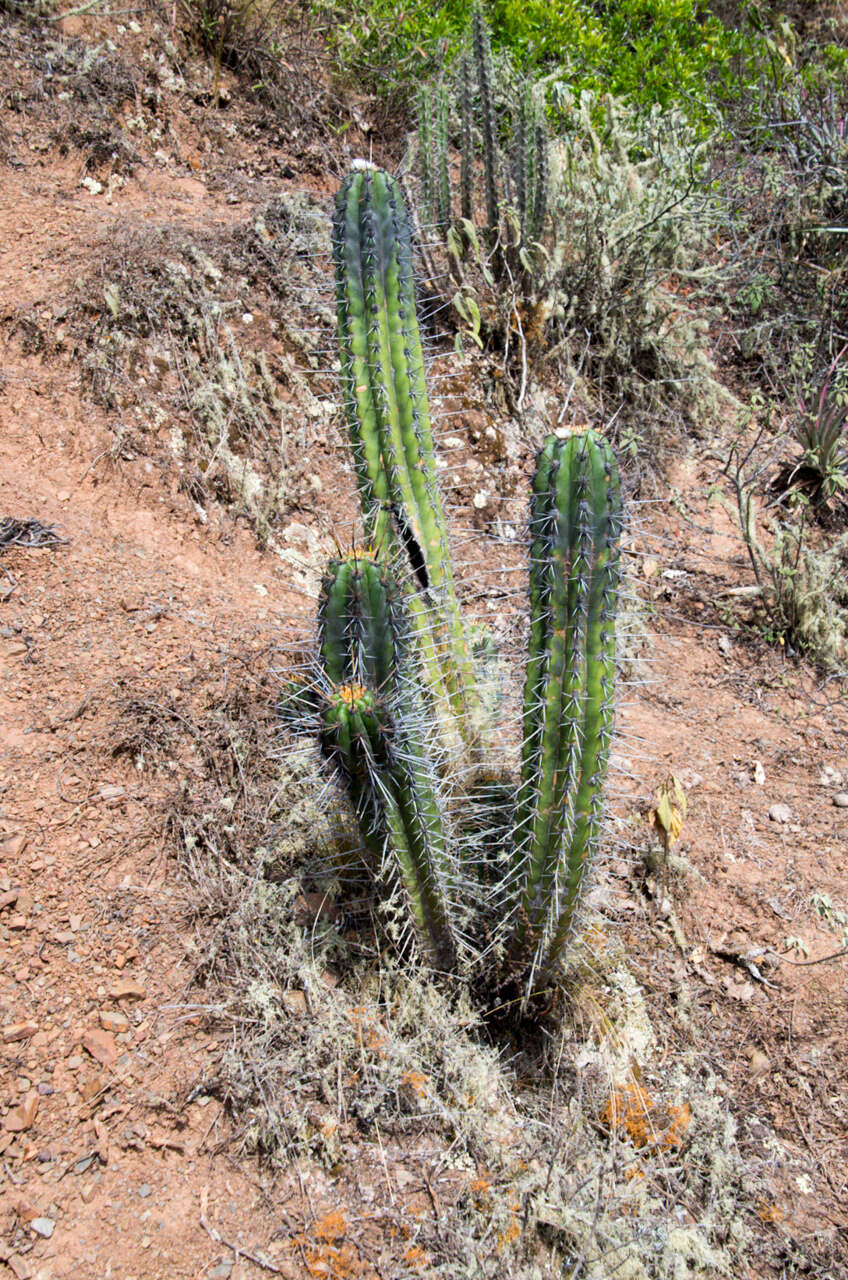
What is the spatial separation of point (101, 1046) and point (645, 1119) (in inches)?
55.2

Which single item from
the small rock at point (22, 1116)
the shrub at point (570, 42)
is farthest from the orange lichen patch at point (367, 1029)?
the shrub at point (570, 42)

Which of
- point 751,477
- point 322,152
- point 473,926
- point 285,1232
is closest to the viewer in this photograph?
point 285,1232

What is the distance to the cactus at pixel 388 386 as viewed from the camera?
95.3 inches

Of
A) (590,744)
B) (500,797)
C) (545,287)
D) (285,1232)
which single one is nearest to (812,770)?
(500,797)

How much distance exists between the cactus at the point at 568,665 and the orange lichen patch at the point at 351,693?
411mm

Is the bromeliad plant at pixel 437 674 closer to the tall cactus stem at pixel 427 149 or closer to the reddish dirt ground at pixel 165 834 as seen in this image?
the reddish dirt ground at pixel 165 834

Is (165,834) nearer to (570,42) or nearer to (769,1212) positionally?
(769,1212)

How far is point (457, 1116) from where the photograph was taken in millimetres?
2162

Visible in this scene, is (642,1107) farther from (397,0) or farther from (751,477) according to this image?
(397,0)

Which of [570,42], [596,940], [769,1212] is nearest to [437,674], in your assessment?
[596,940]

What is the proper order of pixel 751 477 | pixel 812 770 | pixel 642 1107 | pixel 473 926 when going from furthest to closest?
pixel 751 477
pixel 812 770
pixel 473 926
pixel 642 1107

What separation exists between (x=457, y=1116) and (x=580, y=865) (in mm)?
683

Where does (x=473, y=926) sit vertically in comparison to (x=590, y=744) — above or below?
below

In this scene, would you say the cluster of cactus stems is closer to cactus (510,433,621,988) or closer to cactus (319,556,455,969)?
cactus (510,433,621,988)
